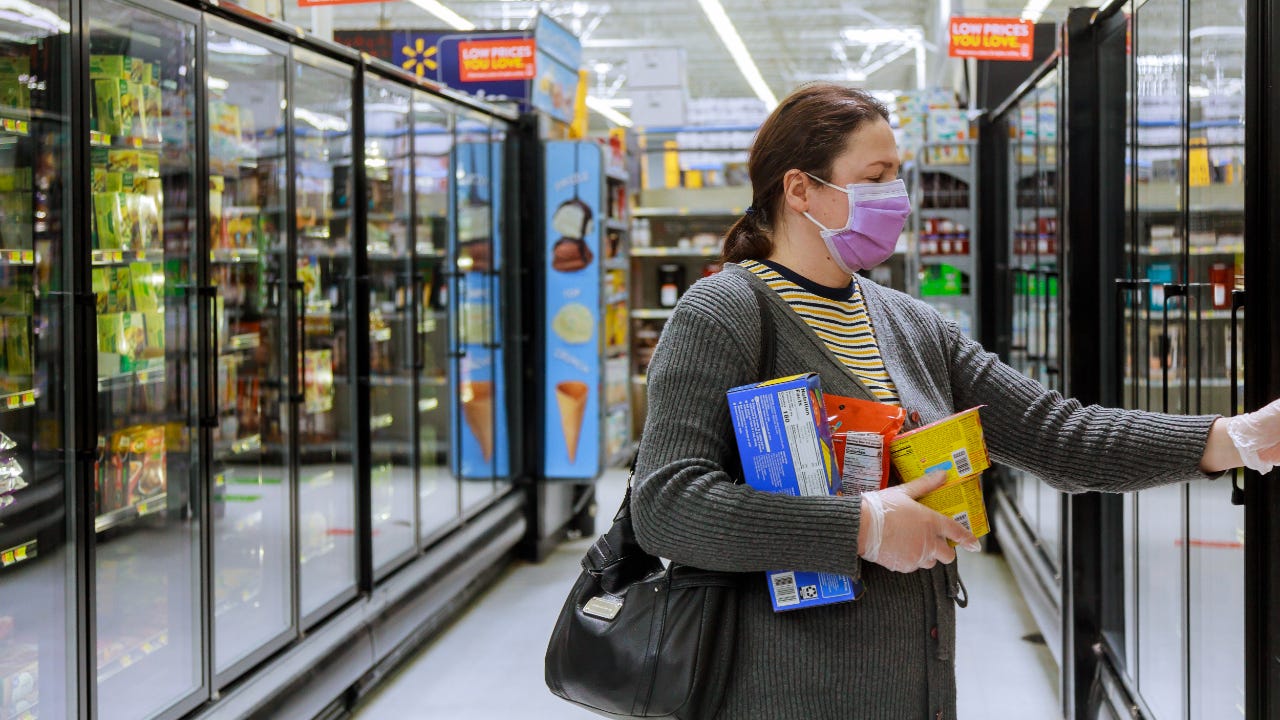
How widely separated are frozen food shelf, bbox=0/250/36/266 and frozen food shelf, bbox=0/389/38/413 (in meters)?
0.29

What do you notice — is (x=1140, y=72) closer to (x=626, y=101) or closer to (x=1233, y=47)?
(x=1233, y=47)

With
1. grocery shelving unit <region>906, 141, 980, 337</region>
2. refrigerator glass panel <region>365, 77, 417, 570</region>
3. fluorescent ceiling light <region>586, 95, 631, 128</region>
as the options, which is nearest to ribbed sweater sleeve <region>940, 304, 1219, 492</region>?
refrigerator glass panel <region>365, 77, 417, 570</region>

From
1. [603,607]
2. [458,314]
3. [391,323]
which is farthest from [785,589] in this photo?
[458,314]

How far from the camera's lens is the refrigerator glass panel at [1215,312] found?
2.31 m

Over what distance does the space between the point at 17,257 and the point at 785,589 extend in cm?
199

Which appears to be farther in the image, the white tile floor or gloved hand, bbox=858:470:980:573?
the white tile floor

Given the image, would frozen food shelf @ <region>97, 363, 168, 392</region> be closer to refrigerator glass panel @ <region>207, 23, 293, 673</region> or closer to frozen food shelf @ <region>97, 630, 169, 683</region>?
refrigerator glass panel @ <region>207, 23, 293, 673</region>

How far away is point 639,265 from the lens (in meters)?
11.4

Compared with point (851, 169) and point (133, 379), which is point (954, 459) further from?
point (133, 379)

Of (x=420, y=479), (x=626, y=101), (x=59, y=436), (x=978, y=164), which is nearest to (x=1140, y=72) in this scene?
(x=59, y=436)

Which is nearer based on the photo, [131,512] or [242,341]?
[131,512]

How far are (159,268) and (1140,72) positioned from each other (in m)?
2.76

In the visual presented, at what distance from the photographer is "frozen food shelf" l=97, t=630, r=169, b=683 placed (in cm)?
322

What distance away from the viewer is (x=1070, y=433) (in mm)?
1762
